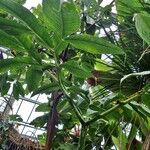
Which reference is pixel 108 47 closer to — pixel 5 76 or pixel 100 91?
pixel 100 91

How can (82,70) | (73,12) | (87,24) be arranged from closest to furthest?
(73,12) < (82,70) < (87,24)

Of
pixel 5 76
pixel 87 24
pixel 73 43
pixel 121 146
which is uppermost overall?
pixel 87 24

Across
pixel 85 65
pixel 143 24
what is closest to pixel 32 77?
pixel 85 65

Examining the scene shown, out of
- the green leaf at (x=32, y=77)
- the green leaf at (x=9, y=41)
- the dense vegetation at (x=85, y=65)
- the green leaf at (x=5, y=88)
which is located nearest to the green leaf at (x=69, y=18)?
the dense vegetation at (x=85, y=65)

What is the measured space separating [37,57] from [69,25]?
0.35 ft

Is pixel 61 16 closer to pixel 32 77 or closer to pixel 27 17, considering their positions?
pixel 27 17

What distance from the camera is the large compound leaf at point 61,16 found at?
520 mm

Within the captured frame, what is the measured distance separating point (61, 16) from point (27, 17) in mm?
54

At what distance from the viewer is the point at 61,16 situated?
530 mm

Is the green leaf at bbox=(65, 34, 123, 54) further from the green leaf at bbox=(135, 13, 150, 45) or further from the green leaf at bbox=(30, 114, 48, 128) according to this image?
the green leaf at bbox=(30, 114, 48, 128)

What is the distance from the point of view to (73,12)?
53 centimetres

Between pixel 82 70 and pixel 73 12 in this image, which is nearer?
pixel 73 12

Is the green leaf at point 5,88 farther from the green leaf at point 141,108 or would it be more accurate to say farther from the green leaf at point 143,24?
the green leaf at point 143,24

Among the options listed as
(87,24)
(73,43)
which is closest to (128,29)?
(87,24)
